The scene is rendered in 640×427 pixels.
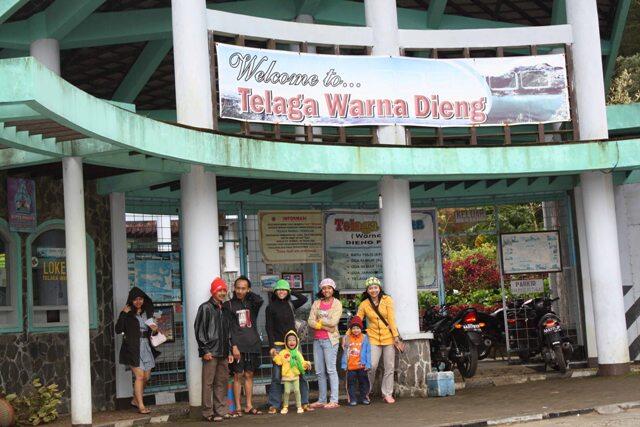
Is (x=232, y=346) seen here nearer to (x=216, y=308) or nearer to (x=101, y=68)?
(x=216, y=308)

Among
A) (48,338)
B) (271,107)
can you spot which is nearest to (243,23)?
(271,107)

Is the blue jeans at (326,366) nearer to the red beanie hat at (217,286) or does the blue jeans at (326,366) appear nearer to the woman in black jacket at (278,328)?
the woman in black jacket at (278,328)

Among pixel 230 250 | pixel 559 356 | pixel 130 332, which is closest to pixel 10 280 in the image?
pixel 130 332

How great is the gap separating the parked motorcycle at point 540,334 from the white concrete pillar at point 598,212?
67 cm

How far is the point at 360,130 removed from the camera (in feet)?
54.1

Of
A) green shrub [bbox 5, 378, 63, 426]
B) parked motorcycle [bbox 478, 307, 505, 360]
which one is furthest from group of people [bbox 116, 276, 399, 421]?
parked motorcycle [bbox 478, 307, 505, 360]

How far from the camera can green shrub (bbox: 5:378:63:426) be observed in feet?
40.4

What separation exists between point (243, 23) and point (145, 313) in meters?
4.16

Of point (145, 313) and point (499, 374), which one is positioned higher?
point (145, 313)

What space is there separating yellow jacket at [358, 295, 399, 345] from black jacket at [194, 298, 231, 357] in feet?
6.53

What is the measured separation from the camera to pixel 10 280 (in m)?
13.2

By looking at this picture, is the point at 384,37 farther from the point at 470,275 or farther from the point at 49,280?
the point at 470,275

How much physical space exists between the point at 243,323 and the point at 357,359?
156cm

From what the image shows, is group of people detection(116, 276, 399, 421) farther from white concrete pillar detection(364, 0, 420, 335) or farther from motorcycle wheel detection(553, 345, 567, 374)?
motorcycle wheel detection(553, 345, 567, 374)
